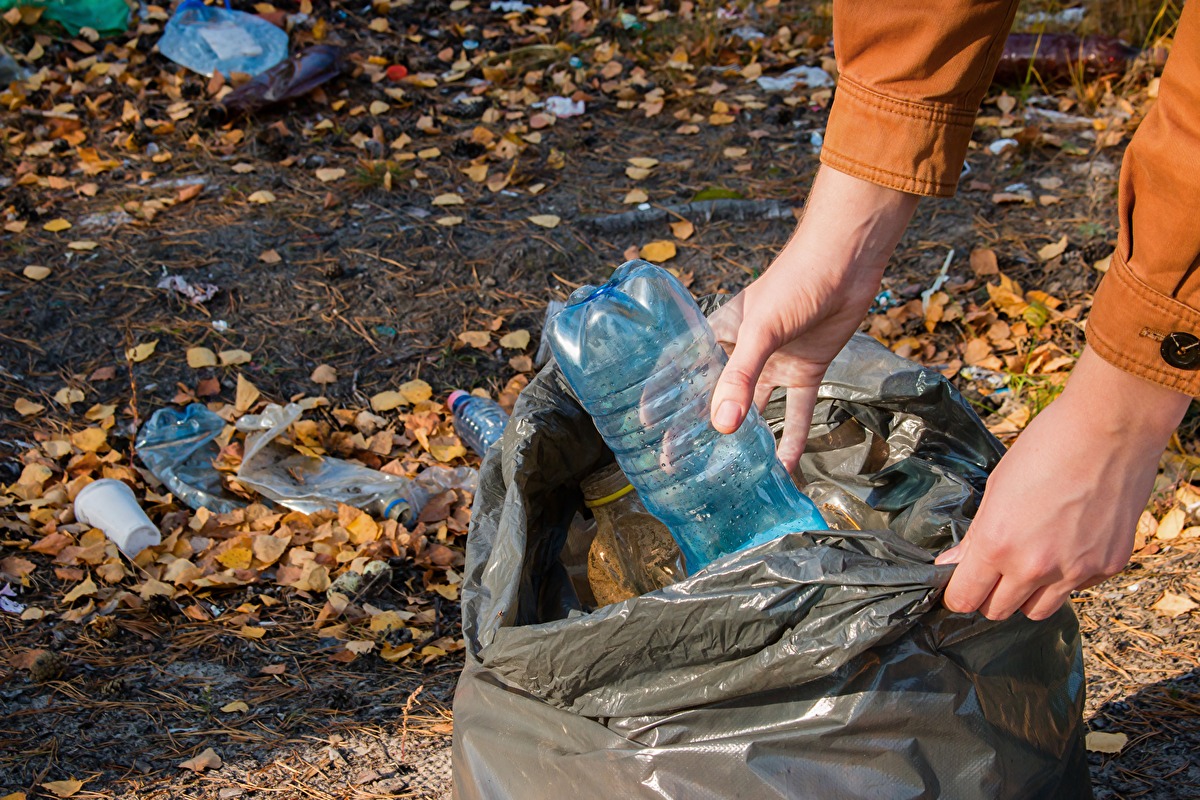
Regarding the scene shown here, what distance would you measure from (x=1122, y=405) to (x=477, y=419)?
6.75 feet

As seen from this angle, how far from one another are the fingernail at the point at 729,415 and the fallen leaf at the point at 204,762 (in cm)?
136

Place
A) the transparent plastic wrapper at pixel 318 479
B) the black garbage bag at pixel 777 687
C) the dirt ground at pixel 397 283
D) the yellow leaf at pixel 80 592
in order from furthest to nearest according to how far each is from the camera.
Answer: the transparent plastic wrapper at pixel 318 479
the yellow leaf at pixel 80 592
the dirt ground at pixel 397 283
the black garbage bag at pixel 777 687

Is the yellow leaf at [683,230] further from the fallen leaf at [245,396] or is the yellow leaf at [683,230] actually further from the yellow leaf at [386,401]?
the fallen leaf at [245,396]

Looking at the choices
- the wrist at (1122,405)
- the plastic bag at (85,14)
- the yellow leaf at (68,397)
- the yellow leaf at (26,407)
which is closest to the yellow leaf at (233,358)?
the yellow leaf at (68,397)

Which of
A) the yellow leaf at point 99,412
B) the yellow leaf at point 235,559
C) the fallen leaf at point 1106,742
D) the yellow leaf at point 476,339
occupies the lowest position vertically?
the yellow leaf at point 99,412

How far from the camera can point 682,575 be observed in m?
1.77

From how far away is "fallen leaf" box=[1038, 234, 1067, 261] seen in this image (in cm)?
327

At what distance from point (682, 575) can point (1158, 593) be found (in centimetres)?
120

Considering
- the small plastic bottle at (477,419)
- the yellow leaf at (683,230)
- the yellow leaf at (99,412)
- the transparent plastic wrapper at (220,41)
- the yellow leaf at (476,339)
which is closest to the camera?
the small plastic bottle at (477,419)

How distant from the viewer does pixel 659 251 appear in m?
3.56

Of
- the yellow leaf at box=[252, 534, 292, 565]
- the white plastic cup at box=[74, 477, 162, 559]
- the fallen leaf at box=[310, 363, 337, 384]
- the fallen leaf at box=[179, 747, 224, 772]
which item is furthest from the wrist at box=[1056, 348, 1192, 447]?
the fallen leaf at box=[310, 363, 337, 384]

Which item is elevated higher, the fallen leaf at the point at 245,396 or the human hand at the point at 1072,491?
the human hand at the point at 1072,491

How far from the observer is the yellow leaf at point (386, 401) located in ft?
10.0

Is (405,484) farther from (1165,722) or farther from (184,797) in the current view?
(1165,722)
